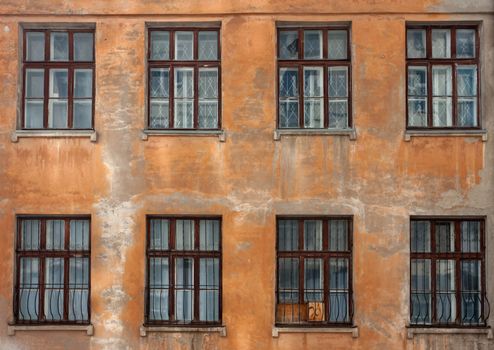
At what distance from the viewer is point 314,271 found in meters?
12.5

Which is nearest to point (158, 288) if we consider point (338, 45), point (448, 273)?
point (448, 273)

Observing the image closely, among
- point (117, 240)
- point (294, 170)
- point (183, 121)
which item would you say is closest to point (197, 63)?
point (183, 121)

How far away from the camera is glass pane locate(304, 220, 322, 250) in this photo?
41.0ft

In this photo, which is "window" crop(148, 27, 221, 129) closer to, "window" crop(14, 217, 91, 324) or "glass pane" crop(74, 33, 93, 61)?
"glass pane" crop(74, 33, 93, 61)

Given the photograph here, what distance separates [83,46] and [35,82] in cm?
99

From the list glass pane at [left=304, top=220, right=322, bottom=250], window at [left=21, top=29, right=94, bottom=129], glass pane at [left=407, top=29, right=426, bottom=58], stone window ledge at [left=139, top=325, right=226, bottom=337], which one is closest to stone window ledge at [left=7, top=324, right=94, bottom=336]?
stone window ledge at [left=139, top=325, right=226, bottom=337]

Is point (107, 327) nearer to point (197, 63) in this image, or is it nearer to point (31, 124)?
point (31, 124)

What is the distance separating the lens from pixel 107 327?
12281 mm

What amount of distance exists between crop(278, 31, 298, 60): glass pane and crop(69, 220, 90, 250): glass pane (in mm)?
4233

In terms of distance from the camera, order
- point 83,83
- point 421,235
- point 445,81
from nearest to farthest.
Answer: point 421,235 → point 445,81 → point 83,83

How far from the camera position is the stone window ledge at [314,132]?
12406mm

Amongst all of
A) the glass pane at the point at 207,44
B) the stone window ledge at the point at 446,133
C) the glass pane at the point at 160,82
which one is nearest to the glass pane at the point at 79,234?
the glass pane at the point at 160,82

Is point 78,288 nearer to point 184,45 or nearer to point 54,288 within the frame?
point 54,288

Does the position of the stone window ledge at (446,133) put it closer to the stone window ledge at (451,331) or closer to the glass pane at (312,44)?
the glass pane at (312,44)
